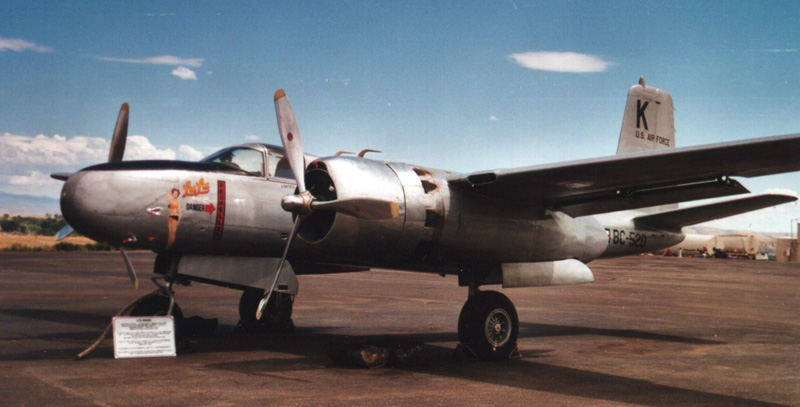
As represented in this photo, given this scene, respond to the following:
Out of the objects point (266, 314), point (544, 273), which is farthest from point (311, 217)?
point (266, 314)

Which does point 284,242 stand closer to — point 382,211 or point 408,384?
point 382,211

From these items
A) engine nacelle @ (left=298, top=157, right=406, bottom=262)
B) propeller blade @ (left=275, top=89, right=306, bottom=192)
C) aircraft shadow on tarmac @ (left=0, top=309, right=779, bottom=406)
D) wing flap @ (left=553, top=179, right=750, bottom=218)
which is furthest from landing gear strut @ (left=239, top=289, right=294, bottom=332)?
wing flap @ (left=553, top=179, right=750, bottom=218)

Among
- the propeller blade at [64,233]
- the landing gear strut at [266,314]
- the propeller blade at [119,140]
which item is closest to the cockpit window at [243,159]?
the propeller blade at [119,140]

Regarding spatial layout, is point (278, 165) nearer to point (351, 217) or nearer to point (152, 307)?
point (351, 217)

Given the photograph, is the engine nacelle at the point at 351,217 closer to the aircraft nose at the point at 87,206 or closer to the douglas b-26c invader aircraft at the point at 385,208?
the douglas b-26c invader aircraft at the point at 385,208

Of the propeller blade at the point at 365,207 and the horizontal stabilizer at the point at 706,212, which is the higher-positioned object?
the horizontal stabilizer at the point at 706,212

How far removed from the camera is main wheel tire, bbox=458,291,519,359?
9406 millimetres

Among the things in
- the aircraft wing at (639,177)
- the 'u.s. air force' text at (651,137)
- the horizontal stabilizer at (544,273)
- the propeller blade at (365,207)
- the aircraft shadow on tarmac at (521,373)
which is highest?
the 'u.s. air force' text at (651,137)

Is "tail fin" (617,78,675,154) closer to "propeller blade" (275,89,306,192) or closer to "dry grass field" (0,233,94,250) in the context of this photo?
"propeller blade" (275,89,306,192)

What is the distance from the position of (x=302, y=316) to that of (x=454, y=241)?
675cm

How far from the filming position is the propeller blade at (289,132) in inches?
346

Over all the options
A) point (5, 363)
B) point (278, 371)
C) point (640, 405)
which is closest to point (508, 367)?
point (640, 405)

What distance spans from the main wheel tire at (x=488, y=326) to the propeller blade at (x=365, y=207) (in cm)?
235

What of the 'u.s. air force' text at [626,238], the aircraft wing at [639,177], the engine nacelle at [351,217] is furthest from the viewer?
the 'u.s. air force' text at [626,238]
